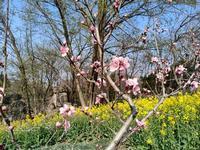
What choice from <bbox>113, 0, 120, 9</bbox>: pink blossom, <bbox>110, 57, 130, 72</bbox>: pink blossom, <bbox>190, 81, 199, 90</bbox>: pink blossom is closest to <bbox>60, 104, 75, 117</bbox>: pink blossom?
<bbox>110, 57, 130, 72</bbox>: pink blossom

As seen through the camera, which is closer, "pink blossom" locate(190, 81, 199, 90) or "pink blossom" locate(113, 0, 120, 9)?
"pink blossom" locate(113, 0, 120, 9)

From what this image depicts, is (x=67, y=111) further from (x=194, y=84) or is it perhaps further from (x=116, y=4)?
(x=194, y=84)

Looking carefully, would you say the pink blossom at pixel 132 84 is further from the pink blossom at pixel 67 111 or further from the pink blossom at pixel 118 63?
the pink blossom at pixel 67 111

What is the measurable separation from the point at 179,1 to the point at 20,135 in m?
10.5

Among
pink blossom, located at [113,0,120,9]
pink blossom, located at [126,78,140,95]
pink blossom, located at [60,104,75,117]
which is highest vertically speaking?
pink blossom, located at [113,0,120,9]

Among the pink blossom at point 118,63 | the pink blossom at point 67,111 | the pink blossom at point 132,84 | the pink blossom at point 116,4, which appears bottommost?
the pink blossom at point 67,111

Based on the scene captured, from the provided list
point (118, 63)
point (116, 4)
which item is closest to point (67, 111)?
point (118, 63)

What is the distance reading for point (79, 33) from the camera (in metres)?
20.1

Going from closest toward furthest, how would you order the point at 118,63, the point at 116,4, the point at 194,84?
the point at 118,63 < the point at 116,4 < the point at 194,84

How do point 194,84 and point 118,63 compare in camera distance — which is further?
point 194,84

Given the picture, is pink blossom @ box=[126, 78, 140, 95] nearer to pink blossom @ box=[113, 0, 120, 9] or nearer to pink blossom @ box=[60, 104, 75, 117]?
pink blossom @ box=[60, 104, 75, 117]

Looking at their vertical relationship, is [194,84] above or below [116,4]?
below

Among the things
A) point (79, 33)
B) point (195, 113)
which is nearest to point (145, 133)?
point (195, 113)

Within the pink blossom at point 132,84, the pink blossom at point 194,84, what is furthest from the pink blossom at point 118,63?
the pink blossom at point 194,84
